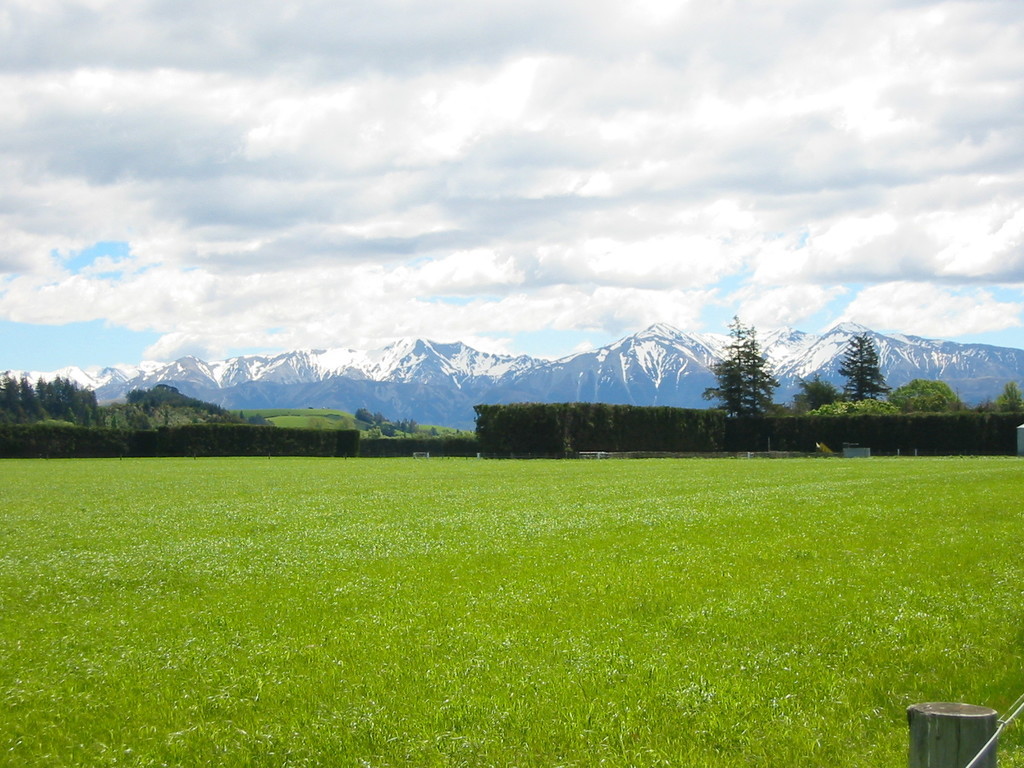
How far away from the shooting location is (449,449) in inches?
4464

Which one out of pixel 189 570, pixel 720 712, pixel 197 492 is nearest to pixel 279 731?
pixel 720 712

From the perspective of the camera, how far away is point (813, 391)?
166 metres

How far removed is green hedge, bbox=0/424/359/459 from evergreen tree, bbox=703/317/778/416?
52927 mm

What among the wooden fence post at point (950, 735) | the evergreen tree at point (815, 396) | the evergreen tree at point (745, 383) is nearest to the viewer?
the wooden fence post at point (950, 735)

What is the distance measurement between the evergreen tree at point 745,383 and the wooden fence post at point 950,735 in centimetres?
12515

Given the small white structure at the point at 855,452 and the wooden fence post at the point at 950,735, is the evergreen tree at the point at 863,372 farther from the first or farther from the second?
the wooden fence post at the point at 950,735

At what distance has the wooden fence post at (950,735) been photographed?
4.48 metres

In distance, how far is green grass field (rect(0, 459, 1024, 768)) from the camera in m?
7.96

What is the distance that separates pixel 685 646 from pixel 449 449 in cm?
10329

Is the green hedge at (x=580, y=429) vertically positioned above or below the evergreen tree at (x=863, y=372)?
below

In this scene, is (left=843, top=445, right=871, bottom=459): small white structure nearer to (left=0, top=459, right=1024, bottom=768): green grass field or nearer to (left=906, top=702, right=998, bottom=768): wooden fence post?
(left=0, top=459, right=1024, bottom=768): green grass field

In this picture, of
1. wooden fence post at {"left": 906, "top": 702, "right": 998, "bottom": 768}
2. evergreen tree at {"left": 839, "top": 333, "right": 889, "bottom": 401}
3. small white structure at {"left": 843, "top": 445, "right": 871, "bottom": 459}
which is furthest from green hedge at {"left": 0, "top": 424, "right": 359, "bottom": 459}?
wooden fence post at {"left": 906, "top": 702, "right": 998, "bottom": 768}

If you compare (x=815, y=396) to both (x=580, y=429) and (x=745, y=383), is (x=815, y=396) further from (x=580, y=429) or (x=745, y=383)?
(x=580, y=429)

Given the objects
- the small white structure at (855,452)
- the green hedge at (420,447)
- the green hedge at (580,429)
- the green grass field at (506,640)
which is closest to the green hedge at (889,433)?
the small white structure at (855,452)
